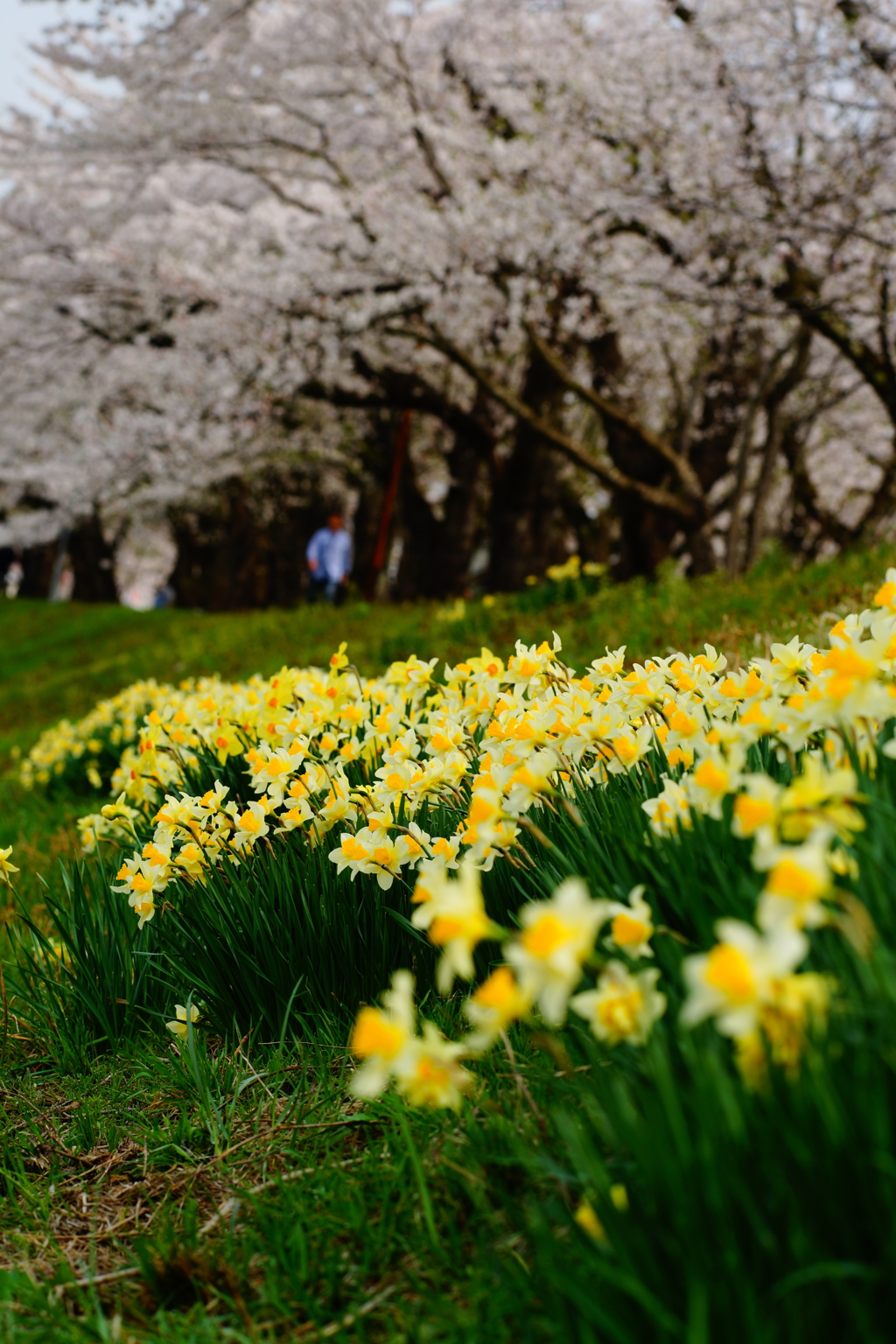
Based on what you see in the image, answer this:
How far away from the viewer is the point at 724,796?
4.66 ft

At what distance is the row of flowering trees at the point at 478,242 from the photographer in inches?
364

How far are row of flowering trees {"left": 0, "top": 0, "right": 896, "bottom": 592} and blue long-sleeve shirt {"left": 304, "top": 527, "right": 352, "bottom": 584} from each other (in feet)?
6.61

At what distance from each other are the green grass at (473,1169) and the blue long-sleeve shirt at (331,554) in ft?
38.3

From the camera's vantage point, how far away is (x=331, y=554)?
14109 mm

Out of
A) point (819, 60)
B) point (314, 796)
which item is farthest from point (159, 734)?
point (819, 60)

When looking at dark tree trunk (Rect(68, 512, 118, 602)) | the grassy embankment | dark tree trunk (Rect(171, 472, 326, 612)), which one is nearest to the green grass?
the grassy embankment

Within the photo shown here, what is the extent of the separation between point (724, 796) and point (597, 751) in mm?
431

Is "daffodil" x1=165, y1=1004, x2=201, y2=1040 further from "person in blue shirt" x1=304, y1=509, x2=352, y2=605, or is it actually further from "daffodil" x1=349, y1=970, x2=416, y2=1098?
"person in blue shirt" x1=304, y1=509, x2=352, y2=605

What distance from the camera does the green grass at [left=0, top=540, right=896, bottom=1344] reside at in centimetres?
89

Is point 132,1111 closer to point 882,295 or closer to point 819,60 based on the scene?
point 819,60

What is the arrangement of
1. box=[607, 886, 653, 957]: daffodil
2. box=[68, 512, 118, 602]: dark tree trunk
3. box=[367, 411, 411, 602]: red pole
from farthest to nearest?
box=[68, 512, 118, 602]: dark tree trunk, box=[367, 411, 411, 602]: red pole, box=[607, 886, 653, 957]: daffodil

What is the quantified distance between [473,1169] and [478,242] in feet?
34.6

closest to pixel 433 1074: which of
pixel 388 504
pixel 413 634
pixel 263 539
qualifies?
pixel 413 634

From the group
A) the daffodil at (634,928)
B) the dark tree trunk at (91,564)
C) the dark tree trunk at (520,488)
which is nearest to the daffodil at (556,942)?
the daffodil at (634,928)
